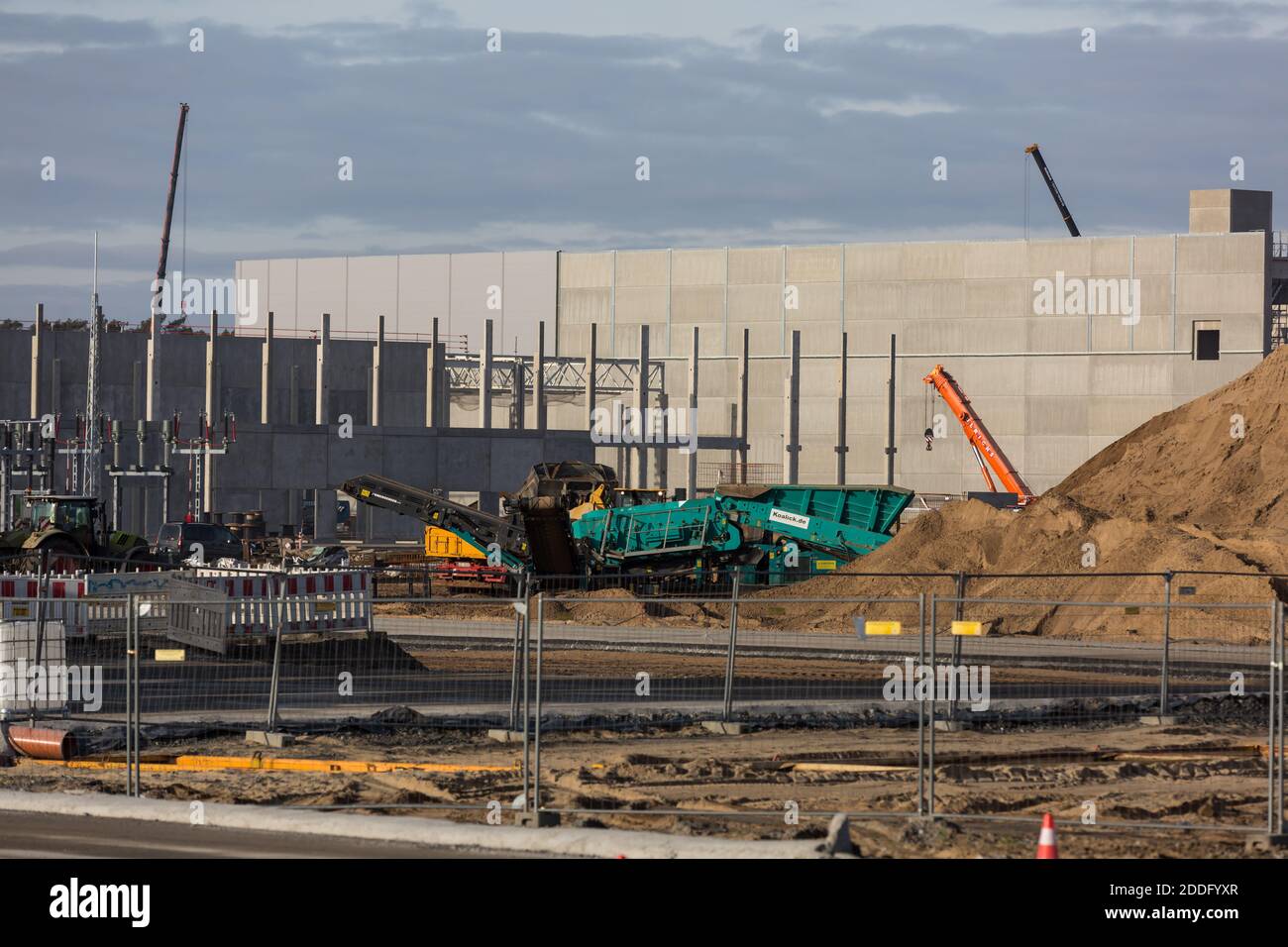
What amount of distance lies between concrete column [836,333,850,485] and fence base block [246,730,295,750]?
175 feet

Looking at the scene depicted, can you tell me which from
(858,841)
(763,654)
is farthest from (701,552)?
(858,841)

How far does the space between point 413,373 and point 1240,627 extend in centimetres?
4819

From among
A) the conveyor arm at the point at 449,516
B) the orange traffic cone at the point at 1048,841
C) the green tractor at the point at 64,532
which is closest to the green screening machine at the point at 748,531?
the conveyor arm at the point at 449,516

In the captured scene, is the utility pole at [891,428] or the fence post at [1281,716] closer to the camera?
the fence post at [1281,716]

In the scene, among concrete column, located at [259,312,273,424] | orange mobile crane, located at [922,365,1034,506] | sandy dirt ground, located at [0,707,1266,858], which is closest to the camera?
sandy dirt ground, located at [0,707,1266,858]

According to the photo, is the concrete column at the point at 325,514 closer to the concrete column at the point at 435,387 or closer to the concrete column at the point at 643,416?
the concrete column at the point at 435,387

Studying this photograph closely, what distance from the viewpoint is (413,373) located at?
234ft

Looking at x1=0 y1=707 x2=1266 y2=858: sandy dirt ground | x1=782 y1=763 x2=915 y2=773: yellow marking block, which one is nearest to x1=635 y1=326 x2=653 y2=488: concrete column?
x1=0 y1=707 x2=1266 y2=858: sandy dirt ground

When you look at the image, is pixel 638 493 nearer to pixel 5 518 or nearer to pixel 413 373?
pixel 5 518

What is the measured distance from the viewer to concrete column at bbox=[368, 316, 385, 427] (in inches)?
2650

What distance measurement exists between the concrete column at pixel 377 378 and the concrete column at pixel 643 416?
1019 cm

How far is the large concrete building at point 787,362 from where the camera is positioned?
66.7 m

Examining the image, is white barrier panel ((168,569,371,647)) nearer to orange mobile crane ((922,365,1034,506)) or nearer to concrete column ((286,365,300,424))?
orange mobile crane ((922,365,1034,506))

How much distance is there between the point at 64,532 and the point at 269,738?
20.1 metres
